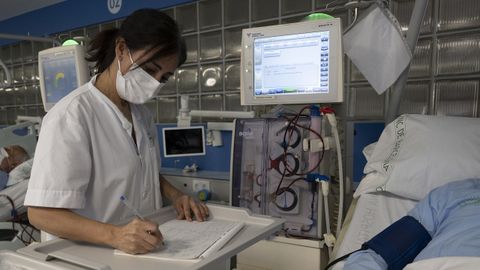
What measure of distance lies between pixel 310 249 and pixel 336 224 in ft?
0.57

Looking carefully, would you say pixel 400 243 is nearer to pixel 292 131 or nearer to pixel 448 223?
pixel 448 223

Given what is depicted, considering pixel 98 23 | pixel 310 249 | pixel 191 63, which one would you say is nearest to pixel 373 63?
pixel 310 249

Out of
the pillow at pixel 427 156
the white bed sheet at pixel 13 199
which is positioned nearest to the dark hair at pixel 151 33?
the pillow at pixel 427 156

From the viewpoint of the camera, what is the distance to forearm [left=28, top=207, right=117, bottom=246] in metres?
0.75

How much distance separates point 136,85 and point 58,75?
1273mm

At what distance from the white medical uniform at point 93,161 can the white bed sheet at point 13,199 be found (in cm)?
144

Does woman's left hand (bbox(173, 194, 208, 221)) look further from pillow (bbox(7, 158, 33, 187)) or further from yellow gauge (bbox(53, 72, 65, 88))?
pillow (bbox(7, 158, 33, 187))

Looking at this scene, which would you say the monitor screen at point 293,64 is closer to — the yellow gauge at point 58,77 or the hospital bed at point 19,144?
the yellow gauge at point 58,77

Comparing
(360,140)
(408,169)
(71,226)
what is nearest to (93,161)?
(71,226)

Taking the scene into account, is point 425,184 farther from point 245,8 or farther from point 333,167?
point 245,8

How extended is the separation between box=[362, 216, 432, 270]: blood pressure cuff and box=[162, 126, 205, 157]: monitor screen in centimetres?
125

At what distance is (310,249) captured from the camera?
1298 millimetres

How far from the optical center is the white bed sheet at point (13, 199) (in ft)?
6.89

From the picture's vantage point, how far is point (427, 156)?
1231 millimetres
